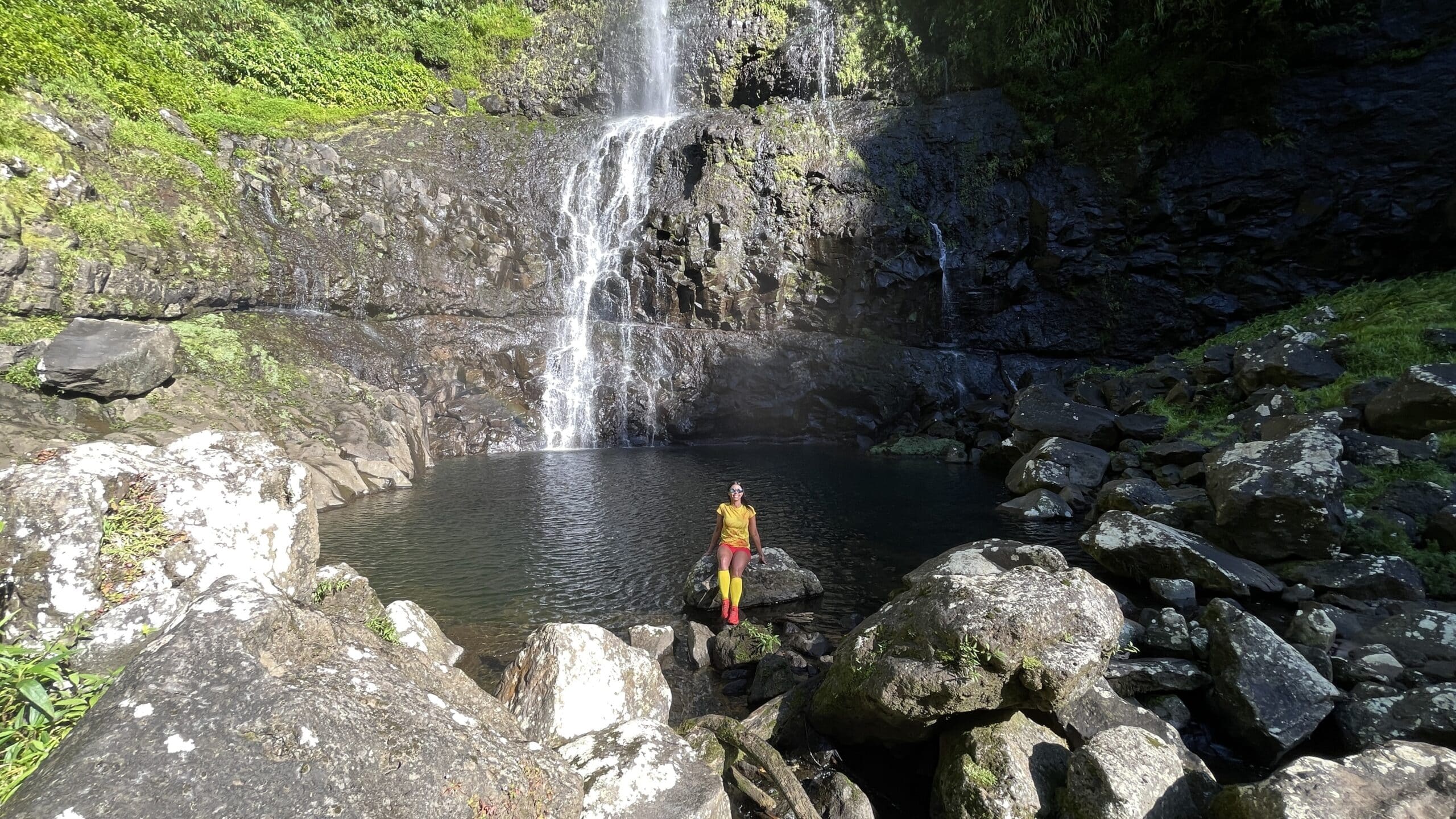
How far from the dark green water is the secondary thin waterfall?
5.21m

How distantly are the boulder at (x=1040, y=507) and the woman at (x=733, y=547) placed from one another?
7.99 metres

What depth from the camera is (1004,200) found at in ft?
97.0

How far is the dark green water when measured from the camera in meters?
9.55

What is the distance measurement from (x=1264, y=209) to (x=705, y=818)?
32924 millimetres

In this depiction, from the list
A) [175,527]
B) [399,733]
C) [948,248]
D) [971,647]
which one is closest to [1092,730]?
[971,647]

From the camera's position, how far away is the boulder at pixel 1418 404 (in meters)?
10.4

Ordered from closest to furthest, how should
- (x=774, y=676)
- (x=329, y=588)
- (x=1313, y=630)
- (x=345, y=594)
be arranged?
(x=329, y=588), (x=345, y=594), (x=1313, y=630), (x=774, y=676)

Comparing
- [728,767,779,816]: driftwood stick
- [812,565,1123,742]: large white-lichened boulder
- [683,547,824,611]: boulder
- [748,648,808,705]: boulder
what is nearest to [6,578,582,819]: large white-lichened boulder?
[728,767,779,816]: driftwood stick

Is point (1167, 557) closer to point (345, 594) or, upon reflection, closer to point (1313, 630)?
point (1313, 630)

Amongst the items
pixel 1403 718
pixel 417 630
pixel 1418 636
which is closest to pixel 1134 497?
pixel 1418 636

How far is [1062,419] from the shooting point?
17.8 m

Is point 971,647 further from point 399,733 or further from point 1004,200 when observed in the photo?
point 1004,200

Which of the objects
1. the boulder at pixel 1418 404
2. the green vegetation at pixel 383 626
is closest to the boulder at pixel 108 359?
the green vegetation at pixel 383 626

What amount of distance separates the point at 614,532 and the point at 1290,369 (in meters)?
15.9
